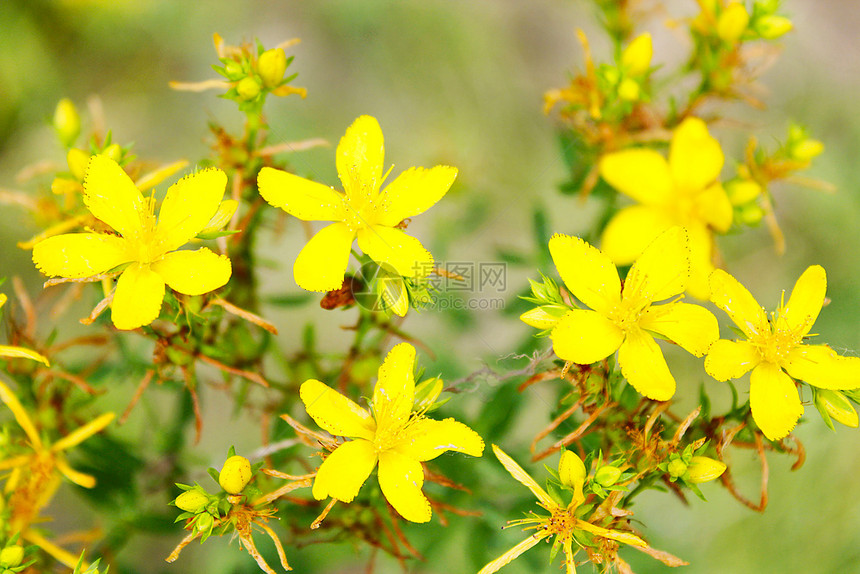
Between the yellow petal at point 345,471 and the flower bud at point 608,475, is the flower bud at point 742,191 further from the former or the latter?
the yellow petal at point 345,471

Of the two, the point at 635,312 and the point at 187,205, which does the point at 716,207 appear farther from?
the point at 187,205

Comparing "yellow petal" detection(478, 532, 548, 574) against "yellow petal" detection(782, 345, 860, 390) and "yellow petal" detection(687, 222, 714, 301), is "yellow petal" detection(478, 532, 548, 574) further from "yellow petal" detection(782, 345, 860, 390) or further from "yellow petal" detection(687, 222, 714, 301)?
"yellow petal" detection(687, 222, 714, 301)

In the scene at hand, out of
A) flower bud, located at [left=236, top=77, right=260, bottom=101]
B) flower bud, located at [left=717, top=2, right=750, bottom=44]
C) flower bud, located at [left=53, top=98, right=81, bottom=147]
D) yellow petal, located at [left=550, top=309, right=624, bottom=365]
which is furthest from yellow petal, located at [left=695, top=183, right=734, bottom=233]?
flower bud, located at [left=53, top=98, right=81, bottom=147]

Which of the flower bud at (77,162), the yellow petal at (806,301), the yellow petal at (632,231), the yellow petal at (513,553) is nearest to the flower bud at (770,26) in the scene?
the yellow petal at (632,231)

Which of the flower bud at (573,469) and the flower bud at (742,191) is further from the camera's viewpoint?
the flower bud at (742,191)

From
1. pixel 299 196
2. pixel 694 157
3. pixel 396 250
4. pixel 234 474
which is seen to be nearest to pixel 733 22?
pixel 694 157
